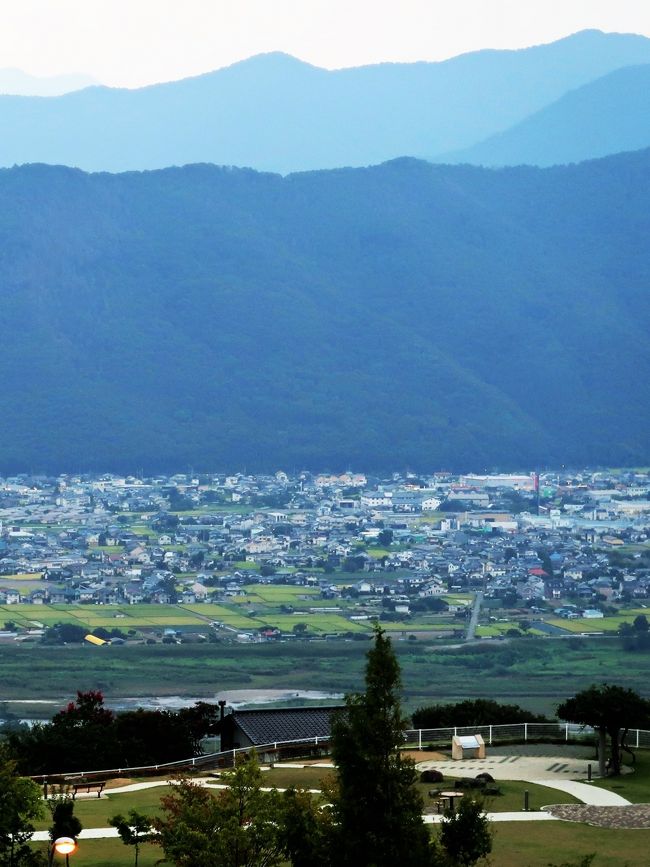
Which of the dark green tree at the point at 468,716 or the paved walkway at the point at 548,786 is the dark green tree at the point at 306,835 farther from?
the dark green tree at the point at 468,716

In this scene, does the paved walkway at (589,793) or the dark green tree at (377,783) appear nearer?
the dark green tree at (377,783)

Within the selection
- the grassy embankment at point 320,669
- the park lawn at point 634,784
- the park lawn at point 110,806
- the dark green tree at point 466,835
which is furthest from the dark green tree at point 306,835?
the grassy embankment at point 320,669

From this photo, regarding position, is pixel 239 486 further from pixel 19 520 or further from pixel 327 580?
pixel 327 580

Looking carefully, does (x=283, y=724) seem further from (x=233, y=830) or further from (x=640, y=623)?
(x=640, y=623)

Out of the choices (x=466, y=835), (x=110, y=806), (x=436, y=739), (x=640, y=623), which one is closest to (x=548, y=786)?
(x=436, y=739)

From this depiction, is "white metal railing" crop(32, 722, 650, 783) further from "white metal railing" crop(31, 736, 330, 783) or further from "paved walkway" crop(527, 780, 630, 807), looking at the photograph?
"paved walkway" crop(527, 780, 630, 807)

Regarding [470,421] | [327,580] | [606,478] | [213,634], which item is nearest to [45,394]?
[470,421]
